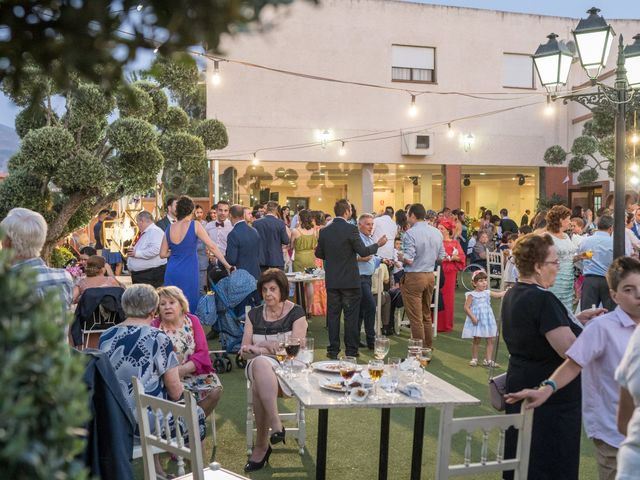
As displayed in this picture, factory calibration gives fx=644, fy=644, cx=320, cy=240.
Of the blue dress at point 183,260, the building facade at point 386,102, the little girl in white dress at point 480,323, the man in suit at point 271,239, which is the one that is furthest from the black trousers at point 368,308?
the building facade at point 386,102

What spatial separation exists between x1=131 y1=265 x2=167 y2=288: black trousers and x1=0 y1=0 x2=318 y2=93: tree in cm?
681

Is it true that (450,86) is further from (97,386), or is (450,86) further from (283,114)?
(97,386)

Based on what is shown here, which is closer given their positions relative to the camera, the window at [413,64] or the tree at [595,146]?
the tree at [595,146]

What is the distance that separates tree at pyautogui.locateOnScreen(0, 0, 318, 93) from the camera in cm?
109

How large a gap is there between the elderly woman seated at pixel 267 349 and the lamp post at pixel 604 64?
2656 mm

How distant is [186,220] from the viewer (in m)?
6.94

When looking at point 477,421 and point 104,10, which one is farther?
point 477,421

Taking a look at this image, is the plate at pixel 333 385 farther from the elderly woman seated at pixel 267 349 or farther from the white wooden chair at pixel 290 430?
the white wooden chair at pixel 290 430

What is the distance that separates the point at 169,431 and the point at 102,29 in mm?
2284

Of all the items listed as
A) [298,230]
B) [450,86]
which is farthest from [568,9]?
[298,230]

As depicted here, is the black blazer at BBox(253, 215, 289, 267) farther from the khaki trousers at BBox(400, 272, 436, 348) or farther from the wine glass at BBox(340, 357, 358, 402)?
the wine glass at BBox(340, 357, 358, 402)

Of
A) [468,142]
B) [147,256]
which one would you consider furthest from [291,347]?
[468,142]

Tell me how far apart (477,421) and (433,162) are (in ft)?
60.6

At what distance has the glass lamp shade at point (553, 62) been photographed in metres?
5.43
